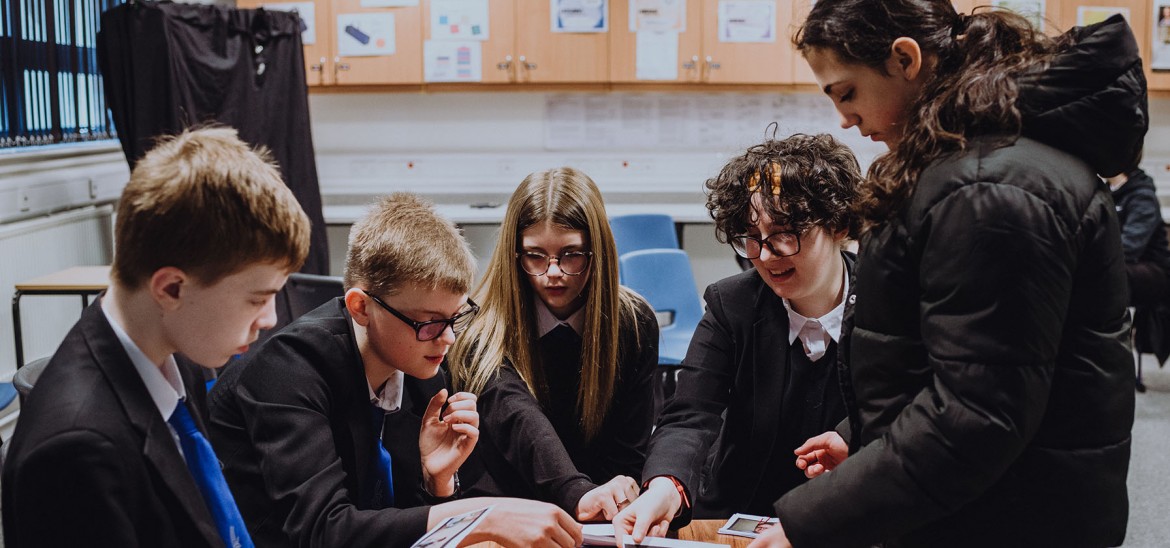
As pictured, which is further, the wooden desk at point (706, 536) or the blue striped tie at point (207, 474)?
the wooden desk at point (706, 536)

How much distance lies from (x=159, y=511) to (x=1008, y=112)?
0.96 m

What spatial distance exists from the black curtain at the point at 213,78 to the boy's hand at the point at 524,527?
2800mm

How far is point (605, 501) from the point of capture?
154cm

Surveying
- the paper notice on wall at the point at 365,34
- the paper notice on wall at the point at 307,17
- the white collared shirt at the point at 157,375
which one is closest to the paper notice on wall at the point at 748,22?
the paper notice on wall at the point at 365,34

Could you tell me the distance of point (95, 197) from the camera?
437cm

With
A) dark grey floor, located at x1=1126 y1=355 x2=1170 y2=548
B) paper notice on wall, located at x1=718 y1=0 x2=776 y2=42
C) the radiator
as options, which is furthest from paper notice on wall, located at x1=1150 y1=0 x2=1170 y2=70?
the radiator

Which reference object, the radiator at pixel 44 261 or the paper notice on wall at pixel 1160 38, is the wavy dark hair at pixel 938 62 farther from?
the paper notice on wall at pixel 1160 38

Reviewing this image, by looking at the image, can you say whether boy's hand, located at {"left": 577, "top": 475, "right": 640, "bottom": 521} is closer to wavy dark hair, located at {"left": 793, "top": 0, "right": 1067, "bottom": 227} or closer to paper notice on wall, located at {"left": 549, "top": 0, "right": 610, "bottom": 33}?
wavy dark hair, located at {"left": 793, "top": 0, "right": 1067, "bottom": 227}

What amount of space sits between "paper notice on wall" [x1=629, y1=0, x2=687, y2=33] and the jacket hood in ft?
15.0

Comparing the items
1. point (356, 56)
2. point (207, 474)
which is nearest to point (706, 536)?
point (207, 474)

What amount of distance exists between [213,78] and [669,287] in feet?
7.72

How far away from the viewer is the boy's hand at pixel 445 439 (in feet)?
5.09

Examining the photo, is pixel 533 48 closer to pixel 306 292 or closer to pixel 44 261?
pixel 44 261

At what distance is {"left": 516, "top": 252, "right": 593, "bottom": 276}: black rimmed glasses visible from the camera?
1.86m
